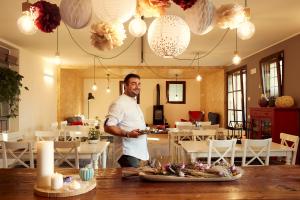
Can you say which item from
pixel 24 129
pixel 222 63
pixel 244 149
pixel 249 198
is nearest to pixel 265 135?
pixel 244 149

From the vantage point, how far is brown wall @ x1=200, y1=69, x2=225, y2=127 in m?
10.4

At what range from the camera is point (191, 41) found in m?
6.14

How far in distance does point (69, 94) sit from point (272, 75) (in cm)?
712

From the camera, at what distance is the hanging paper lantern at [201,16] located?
6.25 ft

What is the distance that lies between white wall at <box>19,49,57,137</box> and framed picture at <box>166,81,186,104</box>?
580cm

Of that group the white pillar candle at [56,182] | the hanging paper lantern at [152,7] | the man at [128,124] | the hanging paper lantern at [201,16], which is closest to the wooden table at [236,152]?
the man at [128,124]

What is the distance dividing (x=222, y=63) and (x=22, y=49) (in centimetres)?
585

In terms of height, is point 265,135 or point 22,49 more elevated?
point 22,49

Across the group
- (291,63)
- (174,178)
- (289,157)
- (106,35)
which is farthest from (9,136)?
(291,63)

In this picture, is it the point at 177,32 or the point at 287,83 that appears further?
the point at 287,83

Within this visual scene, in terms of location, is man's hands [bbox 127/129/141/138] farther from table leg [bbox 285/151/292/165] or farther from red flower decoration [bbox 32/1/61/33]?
table leg [bbox 285/151/292/165]

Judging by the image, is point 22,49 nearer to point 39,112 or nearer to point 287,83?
point 39,112

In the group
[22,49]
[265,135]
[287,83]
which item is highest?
[22,49]

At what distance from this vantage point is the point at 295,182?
1.71 meters
